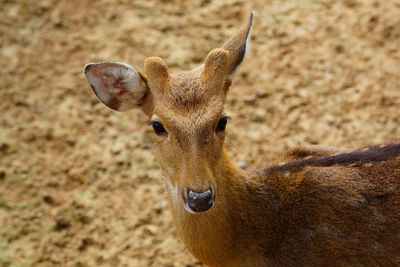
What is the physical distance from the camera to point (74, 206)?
5.31 meters

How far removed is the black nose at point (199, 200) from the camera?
122 inches

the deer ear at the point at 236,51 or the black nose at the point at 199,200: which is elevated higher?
the deer ear at the point at 236,51

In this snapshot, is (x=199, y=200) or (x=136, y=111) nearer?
(x=199, y=200)

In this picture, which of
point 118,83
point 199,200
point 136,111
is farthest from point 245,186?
point 136,111

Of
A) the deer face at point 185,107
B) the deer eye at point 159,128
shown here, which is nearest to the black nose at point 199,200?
the deer face at point 185,107

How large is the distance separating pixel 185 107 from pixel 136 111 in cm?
288

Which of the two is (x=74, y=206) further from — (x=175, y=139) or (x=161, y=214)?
(x=175, y=139)

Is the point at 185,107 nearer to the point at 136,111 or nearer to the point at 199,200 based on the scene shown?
the point at 199,200

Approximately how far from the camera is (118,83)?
361 cm

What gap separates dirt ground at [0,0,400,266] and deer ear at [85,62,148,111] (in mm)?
1896

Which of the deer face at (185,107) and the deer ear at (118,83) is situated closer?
the deer face at (185,107)

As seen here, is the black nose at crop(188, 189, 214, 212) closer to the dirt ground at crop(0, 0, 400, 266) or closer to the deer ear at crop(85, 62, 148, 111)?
the deer ear at crop(85, 62, 148, 111)

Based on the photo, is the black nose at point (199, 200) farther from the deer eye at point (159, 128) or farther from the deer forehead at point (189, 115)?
the deer eye at point (159, 128)

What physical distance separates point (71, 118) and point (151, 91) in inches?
112
